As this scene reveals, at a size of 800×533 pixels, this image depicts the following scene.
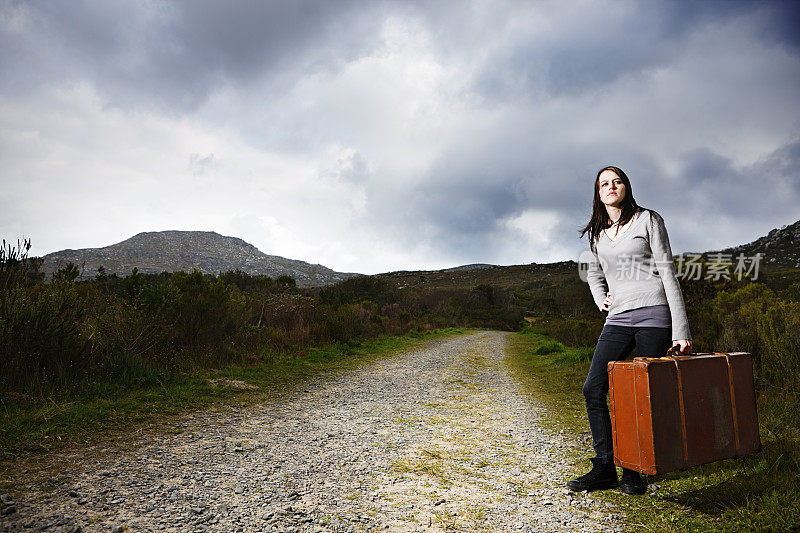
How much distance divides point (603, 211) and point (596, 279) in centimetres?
52

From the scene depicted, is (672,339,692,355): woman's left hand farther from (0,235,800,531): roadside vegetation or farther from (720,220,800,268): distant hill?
(720,220,800,268): distant hill

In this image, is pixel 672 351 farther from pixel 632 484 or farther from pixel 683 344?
pixel 632 484

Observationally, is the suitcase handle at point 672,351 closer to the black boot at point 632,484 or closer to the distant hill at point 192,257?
the black boot at point 632,484

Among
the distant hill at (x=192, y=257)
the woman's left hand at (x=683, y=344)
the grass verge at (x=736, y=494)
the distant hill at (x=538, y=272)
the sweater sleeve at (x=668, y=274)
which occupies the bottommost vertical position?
the grass verge at (x=736, y=494)

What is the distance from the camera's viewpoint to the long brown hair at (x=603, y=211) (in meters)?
3.03

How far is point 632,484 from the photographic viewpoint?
2.95 meters

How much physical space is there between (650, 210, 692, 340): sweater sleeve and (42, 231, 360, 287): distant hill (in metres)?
A: 79.4

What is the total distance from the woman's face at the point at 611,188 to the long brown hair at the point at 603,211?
3 cm

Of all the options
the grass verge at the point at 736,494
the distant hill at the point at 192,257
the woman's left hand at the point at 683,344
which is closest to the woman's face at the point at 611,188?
the woman's left hand at the point at 683,344

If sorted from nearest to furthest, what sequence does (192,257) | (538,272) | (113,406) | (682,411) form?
(682,411)
(113,406)
(538,272)
(192,257)

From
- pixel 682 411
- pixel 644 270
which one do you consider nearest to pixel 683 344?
pixel 682 411

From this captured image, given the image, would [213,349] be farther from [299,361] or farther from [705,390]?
[705,390]

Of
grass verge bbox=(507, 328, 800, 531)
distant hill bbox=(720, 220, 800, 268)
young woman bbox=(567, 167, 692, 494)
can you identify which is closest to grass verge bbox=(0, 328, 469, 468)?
young woman bbox=(567, 167, 692, 494)

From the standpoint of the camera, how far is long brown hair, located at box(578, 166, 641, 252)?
119 inches
